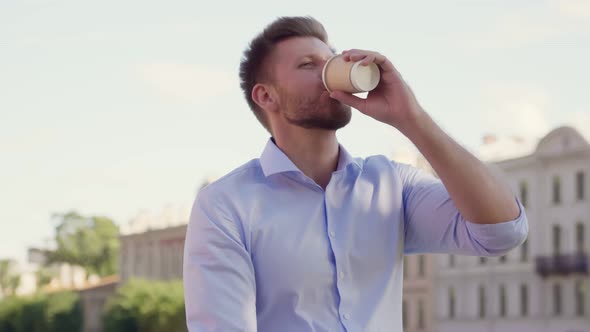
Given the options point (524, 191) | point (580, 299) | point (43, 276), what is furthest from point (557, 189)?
point (43, 276)

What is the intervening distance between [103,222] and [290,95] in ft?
382

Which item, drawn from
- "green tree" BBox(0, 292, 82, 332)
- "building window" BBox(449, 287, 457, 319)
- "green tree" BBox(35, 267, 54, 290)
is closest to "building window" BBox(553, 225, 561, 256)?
"building window" BBox(449, 287, 457, 319)

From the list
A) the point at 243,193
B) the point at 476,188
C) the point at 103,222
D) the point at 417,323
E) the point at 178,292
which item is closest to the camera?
the point at 476,188

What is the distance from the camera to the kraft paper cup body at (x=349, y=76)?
10.0 ft

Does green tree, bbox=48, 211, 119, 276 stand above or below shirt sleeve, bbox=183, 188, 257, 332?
below

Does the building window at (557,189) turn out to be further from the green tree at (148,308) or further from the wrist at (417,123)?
the wrist at (417,123)

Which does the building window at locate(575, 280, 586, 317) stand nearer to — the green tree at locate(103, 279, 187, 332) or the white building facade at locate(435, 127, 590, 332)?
the white building facade at locate(435, 127, 590, 332)

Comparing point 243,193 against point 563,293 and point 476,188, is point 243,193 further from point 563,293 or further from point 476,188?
point 563,293

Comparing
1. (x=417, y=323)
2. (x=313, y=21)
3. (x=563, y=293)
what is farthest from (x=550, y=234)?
(x=313, y=21)

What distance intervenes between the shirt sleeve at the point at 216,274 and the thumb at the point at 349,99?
38 cm

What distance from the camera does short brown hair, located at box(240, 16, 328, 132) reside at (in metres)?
3.47

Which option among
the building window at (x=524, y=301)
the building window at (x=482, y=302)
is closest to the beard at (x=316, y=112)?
the building window at (x=524, y=301)

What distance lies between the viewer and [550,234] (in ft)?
174

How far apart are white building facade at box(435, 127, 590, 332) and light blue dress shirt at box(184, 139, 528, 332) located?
48.5 meters
